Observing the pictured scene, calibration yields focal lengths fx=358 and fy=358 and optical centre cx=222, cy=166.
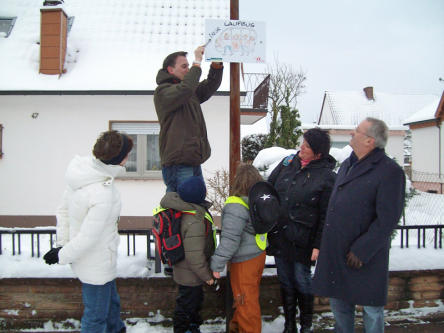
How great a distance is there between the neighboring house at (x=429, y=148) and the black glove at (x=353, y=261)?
53.4 ft

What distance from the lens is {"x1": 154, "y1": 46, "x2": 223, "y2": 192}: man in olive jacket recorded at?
118 inches

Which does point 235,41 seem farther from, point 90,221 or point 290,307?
point 290,307

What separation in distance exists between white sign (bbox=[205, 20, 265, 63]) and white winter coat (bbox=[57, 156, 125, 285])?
133cm

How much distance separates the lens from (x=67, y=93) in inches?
335

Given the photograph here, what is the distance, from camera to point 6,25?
33.3 feet

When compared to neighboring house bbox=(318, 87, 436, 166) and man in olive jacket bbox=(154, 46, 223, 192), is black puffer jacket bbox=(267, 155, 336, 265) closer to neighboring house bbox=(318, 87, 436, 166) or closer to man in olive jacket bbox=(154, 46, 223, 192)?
man in olive jacket bbox=(154, 46, 223, 192)

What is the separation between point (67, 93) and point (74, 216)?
22.1ft

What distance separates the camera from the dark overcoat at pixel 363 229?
2.39m

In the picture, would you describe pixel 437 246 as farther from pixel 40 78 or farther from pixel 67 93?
pixel 40 78

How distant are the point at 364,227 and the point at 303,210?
60 centimetres

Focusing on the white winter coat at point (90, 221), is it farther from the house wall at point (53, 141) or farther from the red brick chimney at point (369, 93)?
the red brick chimney at point (369, 93)

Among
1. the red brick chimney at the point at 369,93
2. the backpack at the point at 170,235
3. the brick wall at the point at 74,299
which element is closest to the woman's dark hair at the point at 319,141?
the backpack at the point at 170,235

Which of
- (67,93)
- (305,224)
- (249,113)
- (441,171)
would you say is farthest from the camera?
(441,171)

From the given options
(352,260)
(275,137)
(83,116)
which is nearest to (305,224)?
(352,260)
